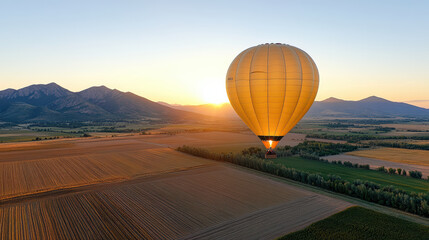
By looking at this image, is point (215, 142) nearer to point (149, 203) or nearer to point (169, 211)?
point (149, 203)

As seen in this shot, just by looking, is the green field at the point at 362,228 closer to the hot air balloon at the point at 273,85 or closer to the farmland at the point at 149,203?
the farmland at the point at 149,203

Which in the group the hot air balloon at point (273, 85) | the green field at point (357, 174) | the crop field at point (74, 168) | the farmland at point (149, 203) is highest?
the hot air balloon at point (273, 85)

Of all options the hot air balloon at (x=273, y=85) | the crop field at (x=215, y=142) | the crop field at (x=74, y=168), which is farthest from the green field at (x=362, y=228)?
the crop field at (x=215, y=142)

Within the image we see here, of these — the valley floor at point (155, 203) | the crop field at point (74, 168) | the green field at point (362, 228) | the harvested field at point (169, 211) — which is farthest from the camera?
the crop field at point (74, 168)

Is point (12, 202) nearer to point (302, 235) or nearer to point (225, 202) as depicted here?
point (225, 202)

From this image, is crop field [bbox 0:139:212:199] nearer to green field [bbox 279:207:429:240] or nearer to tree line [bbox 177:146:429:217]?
tree line [bbox 177:146:429:217]

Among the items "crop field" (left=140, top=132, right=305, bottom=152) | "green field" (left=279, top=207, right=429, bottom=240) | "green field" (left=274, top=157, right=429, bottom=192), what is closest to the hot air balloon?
"green field" (left=274, top=157, right=429, bottom=192)

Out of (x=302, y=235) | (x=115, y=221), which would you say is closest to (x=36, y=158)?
(x=115, y=221)
